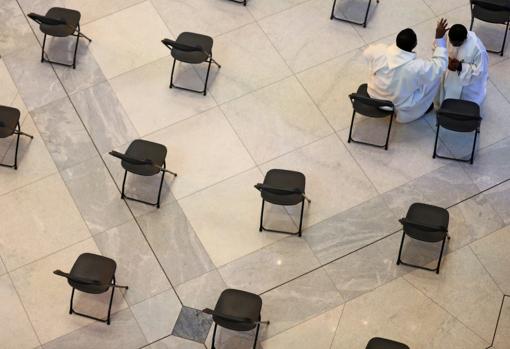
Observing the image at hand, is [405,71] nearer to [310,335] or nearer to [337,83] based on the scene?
[337,83]

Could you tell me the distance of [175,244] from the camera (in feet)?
24.4

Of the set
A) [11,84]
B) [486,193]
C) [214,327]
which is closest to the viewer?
[214,327]

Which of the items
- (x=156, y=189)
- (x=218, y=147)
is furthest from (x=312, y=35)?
(x=156, y=189)

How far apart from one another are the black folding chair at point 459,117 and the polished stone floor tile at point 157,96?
2.26 m

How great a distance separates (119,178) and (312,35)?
2.54 meters

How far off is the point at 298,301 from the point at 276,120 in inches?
75.0

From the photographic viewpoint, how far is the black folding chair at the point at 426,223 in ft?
22.2

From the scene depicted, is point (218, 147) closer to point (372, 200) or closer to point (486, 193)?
point (372, 200)

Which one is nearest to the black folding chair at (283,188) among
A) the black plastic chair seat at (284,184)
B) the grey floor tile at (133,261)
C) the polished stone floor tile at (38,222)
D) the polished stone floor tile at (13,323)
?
the black plastic chair seat at (284,184)

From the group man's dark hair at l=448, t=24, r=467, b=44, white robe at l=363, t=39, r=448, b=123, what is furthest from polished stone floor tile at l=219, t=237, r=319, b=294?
man's dark hair at l=448, t=24, r=467, b=44

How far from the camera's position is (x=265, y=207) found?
7.60 m

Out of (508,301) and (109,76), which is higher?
(109,76)

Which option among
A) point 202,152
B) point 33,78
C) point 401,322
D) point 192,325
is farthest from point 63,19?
point 401,322

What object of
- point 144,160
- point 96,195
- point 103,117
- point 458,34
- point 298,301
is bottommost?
point 298,301
